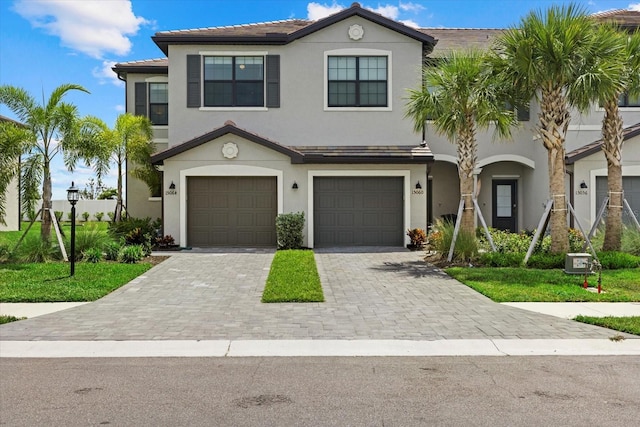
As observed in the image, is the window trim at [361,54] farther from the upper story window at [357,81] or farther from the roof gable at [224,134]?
the roof gable at [224,134]

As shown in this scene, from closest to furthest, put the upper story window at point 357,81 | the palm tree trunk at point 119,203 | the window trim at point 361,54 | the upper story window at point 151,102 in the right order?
the window trim at point 361,54, the upper story window at point 357,81, the palm tree trunk at point 119,203, the upper story window at point 151,102

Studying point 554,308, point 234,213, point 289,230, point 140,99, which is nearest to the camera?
point 554,308

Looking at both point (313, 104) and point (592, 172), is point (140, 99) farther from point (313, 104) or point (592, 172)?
point (592, 172)

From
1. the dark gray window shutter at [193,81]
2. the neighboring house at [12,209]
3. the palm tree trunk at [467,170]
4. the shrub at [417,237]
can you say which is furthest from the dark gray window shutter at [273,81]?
the neighboring house at [12,209]

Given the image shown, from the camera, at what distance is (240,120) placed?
18719 mm

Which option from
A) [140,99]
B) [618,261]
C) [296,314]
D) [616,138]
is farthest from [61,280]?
[616,138]

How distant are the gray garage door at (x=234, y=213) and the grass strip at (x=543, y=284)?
7.24 meters

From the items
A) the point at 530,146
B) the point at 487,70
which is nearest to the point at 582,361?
the point at 487,70

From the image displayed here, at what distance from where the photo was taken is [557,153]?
13281mm

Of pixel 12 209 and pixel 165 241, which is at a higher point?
pixel 12 209

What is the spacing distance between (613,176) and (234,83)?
12.2 m

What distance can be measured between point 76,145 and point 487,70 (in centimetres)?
1133

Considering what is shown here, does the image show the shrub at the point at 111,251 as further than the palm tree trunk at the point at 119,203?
No

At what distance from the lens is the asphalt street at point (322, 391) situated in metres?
4.56
